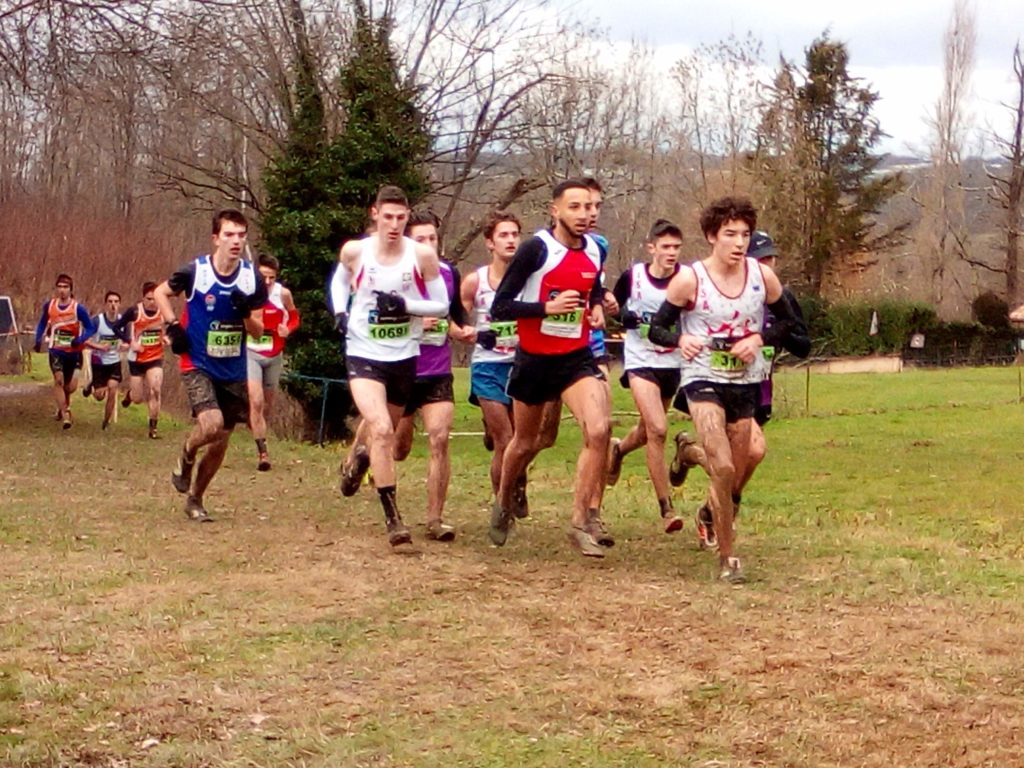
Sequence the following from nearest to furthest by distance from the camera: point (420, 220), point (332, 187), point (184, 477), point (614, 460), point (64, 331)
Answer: point (420, 220), point (614, 460), point (184, 477), point (64, 331), point (332, 187)

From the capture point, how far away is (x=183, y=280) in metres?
10.7

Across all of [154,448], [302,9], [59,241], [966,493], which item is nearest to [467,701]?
[966,493]

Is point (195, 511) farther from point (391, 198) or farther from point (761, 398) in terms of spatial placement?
point (761, 398)

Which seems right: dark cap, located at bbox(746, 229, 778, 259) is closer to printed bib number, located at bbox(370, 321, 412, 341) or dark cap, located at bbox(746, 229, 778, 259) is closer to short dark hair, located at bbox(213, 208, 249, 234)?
printed bib number, located at bbox(370, 321, 412, 341)

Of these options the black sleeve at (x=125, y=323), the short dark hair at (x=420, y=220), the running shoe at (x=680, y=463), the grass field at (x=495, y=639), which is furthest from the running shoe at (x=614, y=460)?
the black sleeve at (x=125, y=323)

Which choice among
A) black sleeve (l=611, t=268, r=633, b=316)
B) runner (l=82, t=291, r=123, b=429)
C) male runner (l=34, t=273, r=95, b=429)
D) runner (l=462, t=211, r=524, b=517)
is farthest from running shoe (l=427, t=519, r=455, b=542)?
runner (l=82, t=291, r=123, b=429)

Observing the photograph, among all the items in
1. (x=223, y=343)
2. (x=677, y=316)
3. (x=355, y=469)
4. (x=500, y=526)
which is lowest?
(x=500, y=526)

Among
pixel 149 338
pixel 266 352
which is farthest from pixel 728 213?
pixel 149 338

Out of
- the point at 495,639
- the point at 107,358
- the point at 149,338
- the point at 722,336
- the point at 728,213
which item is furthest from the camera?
the point at 107,358

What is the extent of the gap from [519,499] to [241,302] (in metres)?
2.35

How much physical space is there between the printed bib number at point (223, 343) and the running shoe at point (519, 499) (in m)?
2.22

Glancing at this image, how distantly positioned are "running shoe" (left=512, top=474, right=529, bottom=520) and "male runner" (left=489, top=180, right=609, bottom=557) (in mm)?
497

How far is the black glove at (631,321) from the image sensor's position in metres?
10.1

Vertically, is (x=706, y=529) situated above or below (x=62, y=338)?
below
